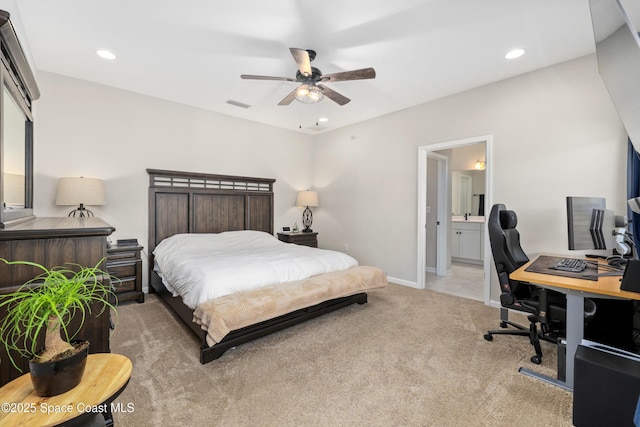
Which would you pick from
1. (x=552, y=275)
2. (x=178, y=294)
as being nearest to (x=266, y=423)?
(x=178, y=294)

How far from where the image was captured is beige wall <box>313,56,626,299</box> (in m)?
2.86

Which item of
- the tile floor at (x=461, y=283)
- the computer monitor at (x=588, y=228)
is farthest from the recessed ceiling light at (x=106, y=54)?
the tile floor at (x=461, y=283)

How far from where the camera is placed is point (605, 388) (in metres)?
1.51

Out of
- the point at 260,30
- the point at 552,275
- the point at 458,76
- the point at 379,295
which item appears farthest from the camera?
the point at 379,295

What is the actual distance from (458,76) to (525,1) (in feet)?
3.94

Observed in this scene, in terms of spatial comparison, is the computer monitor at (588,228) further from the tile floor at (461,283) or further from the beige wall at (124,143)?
the beige wall at (124,143)

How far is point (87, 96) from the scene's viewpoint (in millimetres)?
3604

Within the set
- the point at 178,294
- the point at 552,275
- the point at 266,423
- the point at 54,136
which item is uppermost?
the point at 54,136

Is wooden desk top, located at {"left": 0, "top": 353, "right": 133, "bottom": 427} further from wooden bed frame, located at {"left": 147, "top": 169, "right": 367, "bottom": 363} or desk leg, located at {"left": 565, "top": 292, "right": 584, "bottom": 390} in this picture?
desk leg, located at {"left": 565, "top": 292, "right": 584, "bottom": 390}

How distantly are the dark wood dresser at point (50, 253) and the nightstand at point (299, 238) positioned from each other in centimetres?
373

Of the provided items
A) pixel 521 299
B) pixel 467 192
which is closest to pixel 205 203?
pixel 521 299

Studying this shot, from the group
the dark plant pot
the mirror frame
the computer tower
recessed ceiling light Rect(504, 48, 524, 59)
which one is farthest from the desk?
the mirror frame

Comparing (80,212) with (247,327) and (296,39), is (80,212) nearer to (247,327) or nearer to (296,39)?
(247,327)

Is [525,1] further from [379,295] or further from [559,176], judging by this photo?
[379,295]
